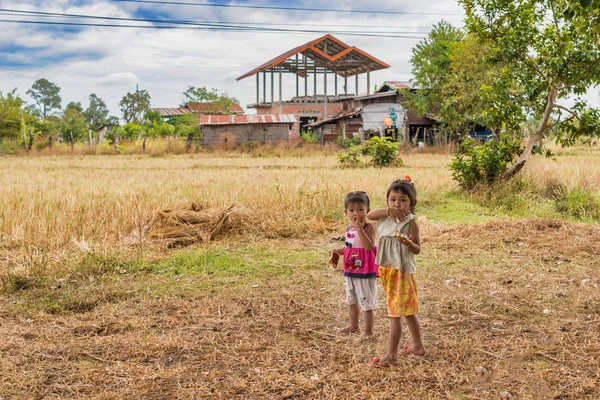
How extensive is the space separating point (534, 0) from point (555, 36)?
82 centimetres

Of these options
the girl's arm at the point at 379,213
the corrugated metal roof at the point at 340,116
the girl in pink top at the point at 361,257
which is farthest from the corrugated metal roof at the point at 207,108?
the girl's arm at the point at 379,213

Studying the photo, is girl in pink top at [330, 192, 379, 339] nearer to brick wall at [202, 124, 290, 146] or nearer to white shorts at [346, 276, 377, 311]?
white shorts at [346, 276, 377, 311]

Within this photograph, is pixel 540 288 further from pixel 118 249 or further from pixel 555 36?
pixel 555 36

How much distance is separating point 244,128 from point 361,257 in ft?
109

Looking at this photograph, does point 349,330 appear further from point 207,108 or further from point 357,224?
point 207,108

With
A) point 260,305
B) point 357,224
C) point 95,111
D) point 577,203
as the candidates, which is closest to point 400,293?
point 357,224

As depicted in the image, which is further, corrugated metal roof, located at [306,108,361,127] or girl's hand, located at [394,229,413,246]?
corrugated metal roof, located at [306,108,361,127]

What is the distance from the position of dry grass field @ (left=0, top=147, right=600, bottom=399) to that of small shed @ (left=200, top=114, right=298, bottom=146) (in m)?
26.1

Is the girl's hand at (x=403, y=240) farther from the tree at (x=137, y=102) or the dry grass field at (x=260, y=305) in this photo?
the tree at (x=137, y=102)

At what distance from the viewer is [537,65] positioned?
11.4 m

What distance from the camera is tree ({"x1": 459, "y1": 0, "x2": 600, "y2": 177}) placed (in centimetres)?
1066

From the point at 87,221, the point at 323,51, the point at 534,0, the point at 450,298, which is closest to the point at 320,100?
the point at 323,51

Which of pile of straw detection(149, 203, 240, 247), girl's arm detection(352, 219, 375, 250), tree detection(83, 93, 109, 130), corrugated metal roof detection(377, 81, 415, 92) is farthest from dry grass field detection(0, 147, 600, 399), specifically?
tree detection(83, 93, 109, 130)

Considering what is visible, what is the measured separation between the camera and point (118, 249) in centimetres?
727
